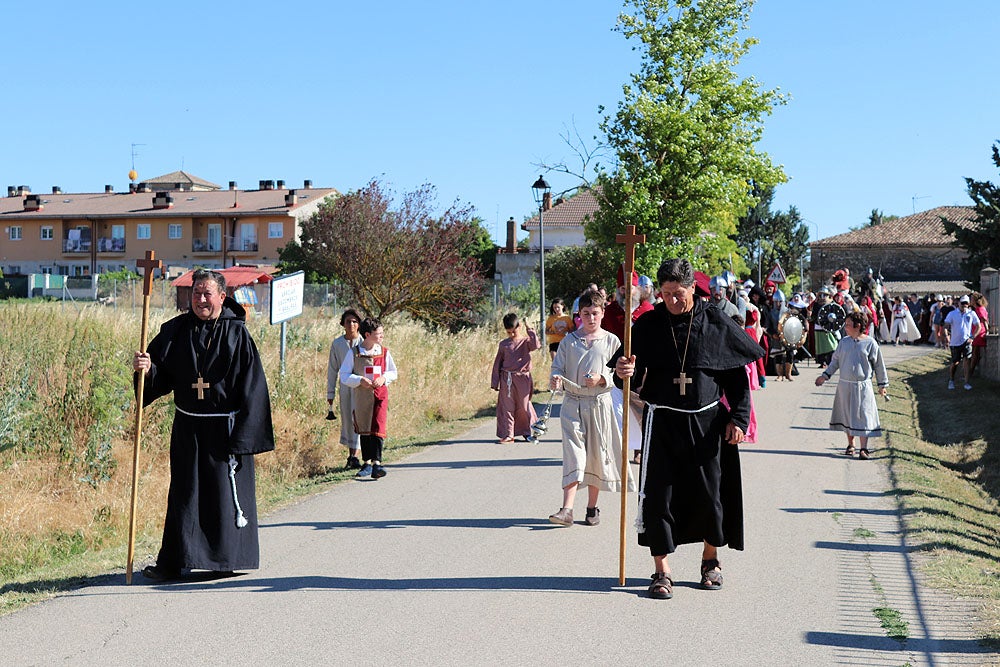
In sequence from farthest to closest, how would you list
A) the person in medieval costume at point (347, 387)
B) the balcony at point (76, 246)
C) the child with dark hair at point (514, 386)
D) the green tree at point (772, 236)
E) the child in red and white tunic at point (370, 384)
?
the balcony at point (76, 246), the green tree at point (772, 236), the child with dark hair at point (514, 386), the person in medieval costume at point (347, 387), the child in red and white tunic at point (370, 384)

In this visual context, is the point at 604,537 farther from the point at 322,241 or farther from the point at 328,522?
the point at 322,241

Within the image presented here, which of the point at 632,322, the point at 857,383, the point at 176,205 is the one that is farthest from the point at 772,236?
the point at 632,322

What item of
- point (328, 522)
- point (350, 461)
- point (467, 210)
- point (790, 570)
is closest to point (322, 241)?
point (467, 210)

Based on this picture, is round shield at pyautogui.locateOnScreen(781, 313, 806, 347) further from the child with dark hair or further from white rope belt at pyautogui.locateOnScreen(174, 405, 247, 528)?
white rope belt at pyautogui.locateOnScreen(174, 405, 247, 528)

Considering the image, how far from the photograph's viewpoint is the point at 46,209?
81125 mm

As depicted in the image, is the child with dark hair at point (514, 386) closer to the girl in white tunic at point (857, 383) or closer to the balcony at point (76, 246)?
the girl in white tunic at point (857, 383)

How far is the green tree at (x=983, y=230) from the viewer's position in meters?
34.6

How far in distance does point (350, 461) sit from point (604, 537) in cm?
469

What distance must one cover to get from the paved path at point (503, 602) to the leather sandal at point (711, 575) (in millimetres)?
72

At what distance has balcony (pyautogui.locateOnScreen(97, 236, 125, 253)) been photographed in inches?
3068

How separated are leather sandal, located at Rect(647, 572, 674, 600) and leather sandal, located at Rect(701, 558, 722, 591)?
263mm

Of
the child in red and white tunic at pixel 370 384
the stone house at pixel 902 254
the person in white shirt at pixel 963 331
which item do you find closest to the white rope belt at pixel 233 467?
the child in red and white tunic at pixel 370 384

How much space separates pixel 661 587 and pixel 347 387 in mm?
6261

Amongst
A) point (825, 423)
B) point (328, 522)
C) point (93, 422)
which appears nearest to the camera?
point (328, 522)
